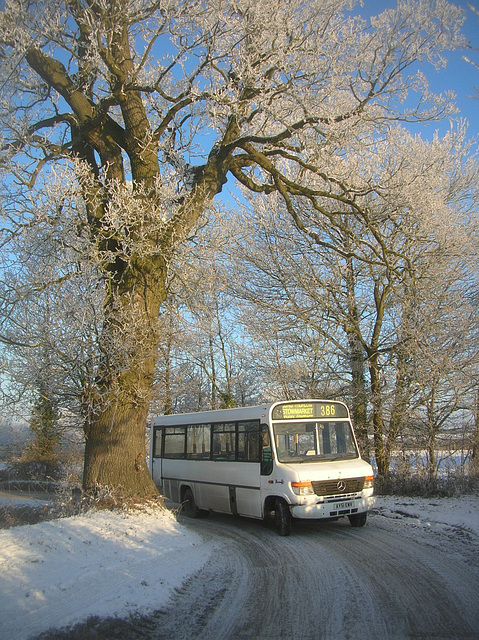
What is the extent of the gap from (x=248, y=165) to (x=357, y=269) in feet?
22.6

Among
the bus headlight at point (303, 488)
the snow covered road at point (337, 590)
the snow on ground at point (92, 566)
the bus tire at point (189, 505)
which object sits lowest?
the snow covered road at point (337, 590)

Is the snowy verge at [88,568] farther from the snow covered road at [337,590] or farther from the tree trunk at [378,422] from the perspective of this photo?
the tree trunk at [378,422]

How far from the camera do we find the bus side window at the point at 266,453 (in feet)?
34.7

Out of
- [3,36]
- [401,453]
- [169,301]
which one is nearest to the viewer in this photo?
[3,36]

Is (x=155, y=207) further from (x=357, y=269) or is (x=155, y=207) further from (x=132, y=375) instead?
(x=357, y=269)

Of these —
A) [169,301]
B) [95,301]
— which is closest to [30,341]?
[95,301]

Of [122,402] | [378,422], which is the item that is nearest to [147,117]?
[122,402]

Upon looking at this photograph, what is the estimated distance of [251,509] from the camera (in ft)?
36.2

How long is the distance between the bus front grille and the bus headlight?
83 mm

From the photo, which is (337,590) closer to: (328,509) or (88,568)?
(88,568)

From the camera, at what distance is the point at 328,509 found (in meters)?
9.79

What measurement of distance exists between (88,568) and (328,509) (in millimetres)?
→ 5127

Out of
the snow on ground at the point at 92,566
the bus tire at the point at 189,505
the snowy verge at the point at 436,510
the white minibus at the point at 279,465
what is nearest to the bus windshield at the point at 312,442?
the white minibus at the point at 279,465

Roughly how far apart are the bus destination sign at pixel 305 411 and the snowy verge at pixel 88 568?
3228 millimetres
